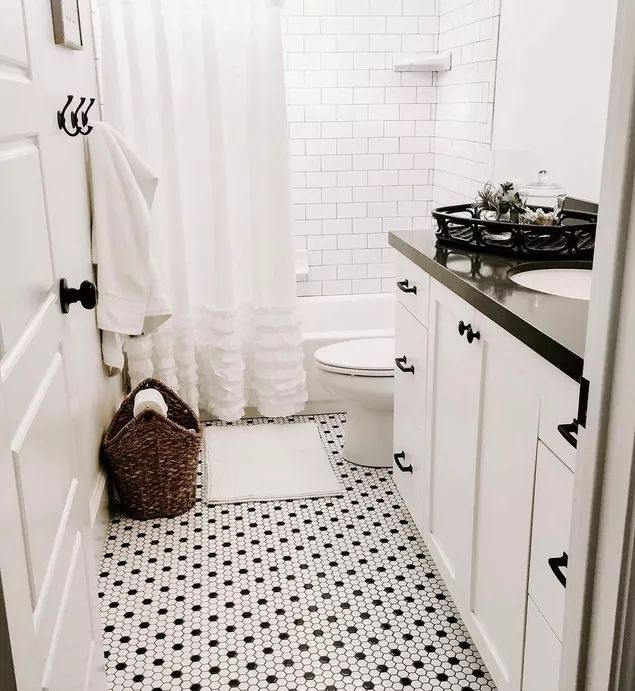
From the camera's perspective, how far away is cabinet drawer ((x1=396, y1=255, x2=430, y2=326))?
2.16 metres

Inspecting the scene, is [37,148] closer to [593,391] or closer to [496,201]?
[593,391]

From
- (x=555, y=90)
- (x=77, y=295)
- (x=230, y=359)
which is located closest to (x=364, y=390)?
(x=230, y=359)

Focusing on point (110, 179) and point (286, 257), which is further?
point (286, 257)

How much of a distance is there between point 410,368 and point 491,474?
0.72m

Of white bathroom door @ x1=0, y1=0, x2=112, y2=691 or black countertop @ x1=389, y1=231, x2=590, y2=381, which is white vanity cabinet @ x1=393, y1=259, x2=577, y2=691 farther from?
white bathroom door @ x1=0, y1=0, x2=112, y2=691

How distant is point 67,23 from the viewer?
7.10 ft

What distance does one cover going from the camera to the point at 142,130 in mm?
2957

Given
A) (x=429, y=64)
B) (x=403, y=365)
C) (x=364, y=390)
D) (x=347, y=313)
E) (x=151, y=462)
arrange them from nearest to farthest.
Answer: (x=403, y=365), (x=151, y=462), (x=364, y=390), (x=429, y=64), (x=347, y=313)

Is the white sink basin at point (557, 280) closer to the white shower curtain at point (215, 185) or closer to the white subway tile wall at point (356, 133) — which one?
the white shower curtain at point (215, 185)

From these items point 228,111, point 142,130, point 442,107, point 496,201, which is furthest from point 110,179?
point 442,107

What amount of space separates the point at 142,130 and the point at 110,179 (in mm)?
536

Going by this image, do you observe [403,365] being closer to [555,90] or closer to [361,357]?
[361,357]

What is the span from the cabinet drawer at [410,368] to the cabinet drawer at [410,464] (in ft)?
0.12

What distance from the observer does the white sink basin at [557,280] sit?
75.5 inches
